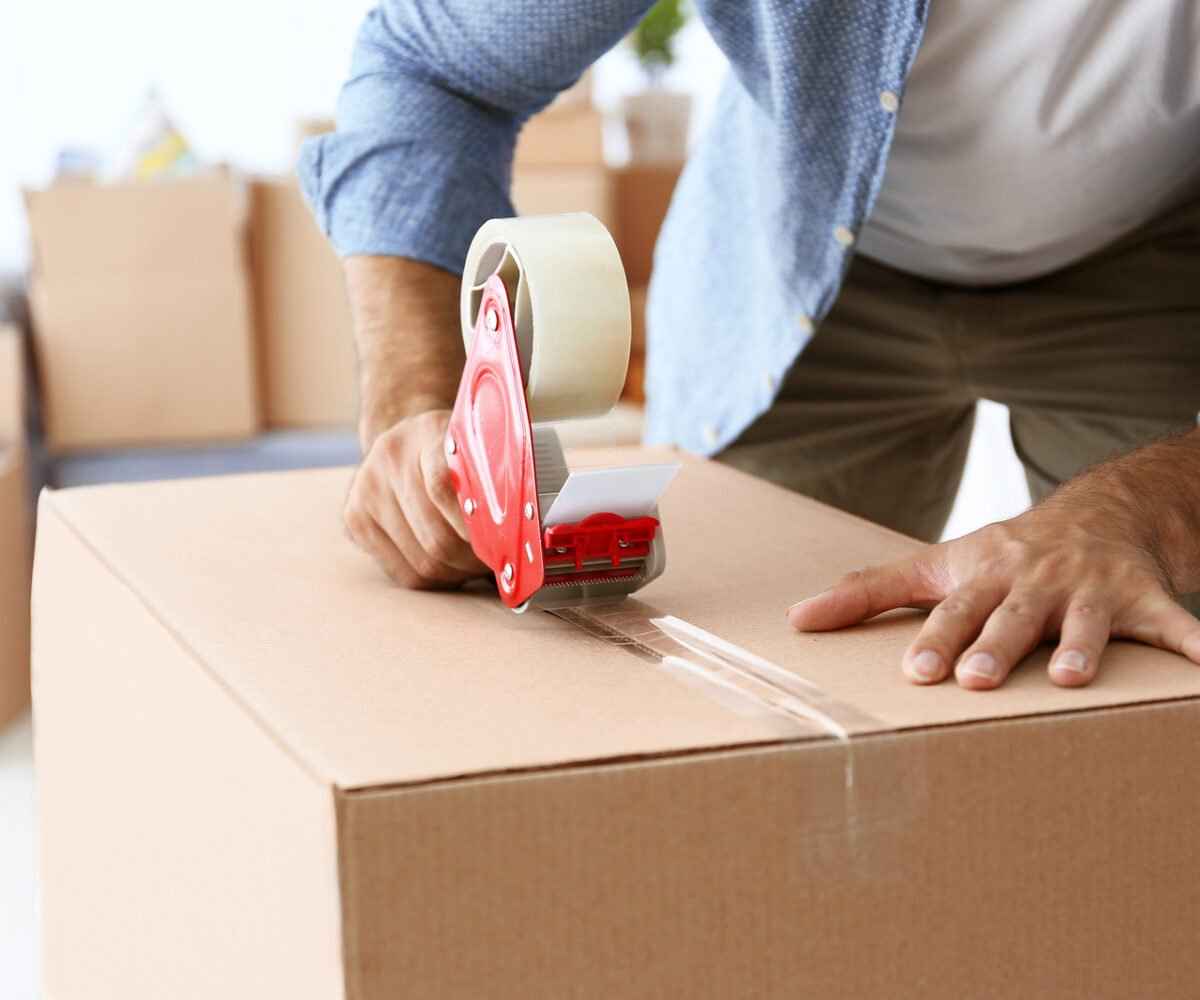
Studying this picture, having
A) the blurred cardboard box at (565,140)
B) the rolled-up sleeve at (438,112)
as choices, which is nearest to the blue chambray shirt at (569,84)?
the rolled-up sleeve at (438,112)

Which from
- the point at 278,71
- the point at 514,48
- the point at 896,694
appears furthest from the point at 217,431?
the point at 896,694

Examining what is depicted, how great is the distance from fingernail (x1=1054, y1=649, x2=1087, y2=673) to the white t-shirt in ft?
1.55

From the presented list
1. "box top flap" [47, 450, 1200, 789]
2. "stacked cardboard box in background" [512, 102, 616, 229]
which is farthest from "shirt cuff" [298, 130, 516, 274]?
"stacked cardboard box in background" [512, 102, 616, 229]

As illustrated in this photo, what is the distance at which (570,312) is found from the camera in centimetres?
55

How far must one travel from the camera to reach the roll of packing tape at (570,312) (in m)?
0.55

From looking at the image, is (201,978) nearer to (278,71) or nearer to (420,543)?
(420,543)

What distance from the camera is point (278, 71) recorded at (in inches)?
129

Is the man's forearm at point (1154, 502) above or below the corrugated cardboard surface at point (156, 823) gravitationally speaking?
above

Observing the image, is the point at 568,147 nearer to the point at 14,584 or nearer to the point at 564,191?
the point at 564,191

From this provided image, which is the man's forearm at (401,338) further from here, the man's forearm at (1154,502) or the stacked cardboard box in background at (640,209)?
the stacked cardboard box in background at (640,209)

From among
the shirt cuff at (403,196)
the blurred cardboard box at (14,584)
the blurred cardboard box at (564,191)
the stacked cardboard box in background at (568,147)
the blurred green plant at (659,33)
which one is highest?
the blurred green plant at (659,33)

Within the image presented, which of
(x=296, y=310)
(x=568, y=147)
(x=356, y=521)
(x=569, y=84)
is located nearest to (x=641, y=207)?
(x=568, y=147)

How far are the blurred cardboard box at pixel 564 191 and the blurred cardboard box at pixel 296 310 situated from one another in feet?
1.11

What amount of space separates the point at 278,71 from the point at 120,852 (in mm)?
2914
